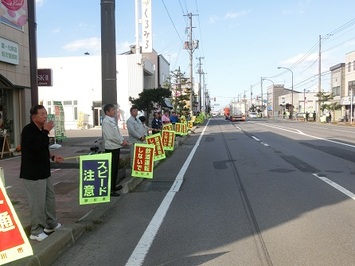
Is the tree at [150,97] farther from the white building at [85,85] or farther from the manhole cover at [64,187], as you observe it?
the white building at [85,85]

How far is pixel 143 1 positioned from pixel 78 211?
26.9 m

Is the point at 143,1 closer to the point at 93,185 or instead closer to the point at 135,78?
the point at 135,78

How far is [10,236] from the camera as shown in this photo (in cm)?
398

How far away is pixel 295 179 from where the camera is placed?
380 inches

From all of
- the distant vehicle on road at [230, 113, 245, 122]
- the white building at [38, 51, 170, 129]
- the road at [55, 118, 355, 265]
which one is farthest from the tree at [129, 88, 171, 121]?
the distant vehicle on road at [230, 113, 245, 122]

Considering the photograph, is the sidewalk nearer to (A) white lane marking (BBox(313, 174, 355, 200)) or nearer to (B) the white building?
(A) white lane marking (BBox(313, 174, 355, 200))

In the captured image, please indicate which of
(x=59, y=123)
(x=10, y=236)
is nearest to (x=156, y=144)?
(x=10, y=236)

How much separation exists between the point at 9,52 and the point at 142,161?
8.51 m

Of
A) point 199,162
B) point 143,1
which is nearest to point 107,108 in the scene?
point 199,162

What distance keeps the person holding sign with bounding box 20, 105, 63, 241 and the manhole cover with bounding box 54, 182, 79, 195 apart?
324 cm

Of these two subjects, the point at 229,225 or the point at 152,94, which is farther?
the point at 152,94

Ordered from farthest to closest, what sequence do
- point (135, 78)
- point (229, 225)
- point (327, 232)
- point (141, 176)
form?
point (135, 78) → point (141, 176) → point (229, 225) → point (327, 232)

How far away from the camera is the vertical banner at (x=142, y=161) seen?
9.30 m

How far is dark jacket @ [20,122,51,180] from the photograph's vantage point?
16.2ft
